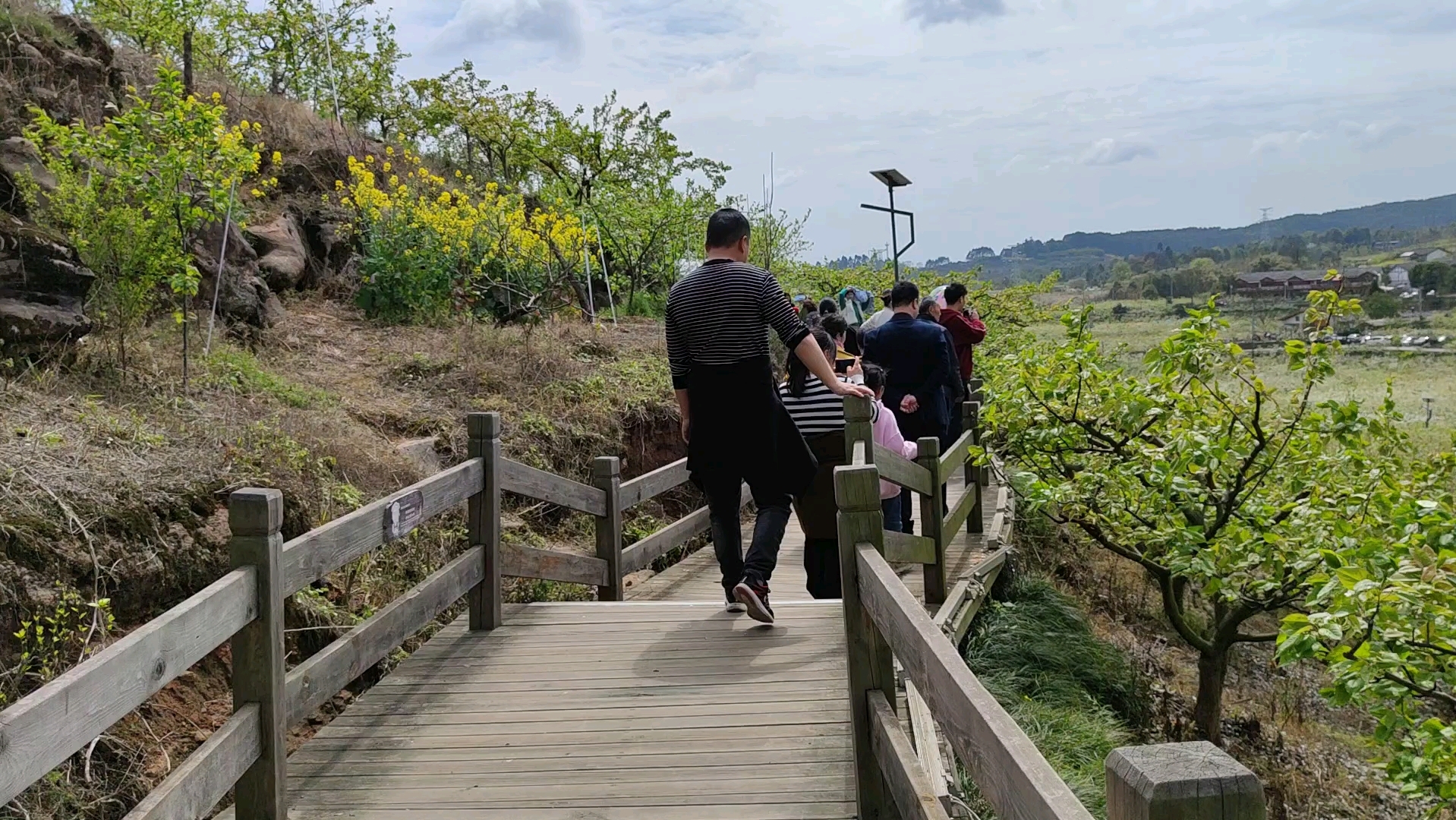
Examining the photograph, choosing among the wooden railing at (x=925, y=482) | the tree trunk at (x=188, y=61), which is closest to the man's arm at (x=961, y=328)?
the wooden railing at (x=925, y=482)

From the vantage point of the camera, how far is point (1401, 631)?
454 cm

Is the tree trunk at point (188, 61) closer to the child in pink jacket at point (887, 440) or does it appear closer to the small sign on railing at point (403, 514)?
the child in pink jacket at point (887, 440)

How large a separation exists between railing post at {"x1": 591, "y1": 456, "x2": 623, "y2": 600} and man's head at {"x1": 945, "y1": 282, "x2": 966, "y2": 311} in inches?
170

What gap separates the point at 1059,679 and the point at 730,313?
4.29 metres

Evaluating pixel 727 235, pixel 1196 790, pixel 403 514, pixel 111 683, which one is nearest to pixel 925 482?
pixel 727 235

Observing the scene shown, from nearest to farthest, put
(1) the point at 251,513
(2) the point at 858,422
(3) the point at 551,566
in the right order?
1. (1) the point at 251,513
2. (2) the point at 858,422
3. (3) the point at 551,566

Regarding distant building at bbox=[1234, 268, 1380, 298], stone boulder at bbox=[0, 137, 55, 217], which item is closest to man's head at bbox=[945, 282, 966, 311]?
stone boulder at bbox=[0, 137, 55, 217]

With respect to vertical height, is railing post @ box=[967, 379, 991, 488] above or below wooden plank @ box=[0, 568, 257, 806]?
below

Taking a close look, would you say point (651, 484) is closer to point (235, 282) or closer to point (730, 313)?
point (730, 313)

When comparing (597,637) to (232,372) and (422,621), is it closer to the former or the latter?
(422,621)

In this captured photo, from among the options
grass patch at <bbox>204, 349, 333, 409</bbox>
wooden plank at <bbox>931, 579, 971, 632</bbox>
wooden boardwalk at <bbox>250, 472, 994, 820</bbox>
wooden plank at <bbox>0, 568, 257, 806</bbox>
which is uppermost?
grass patch at <bbox>204, 349, 333, 409</bbox>

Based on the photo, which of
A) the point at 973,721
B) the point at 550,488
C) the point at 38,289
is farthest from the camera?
the point at 38,289

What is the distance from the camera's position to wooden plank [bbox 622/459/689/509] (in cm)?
720

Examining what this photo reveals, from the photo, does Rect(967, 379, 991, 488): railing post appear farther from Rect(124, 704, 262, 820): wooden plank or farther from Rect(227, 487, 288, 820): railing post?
Rect(124, 704, 262, 820): wooden plank
